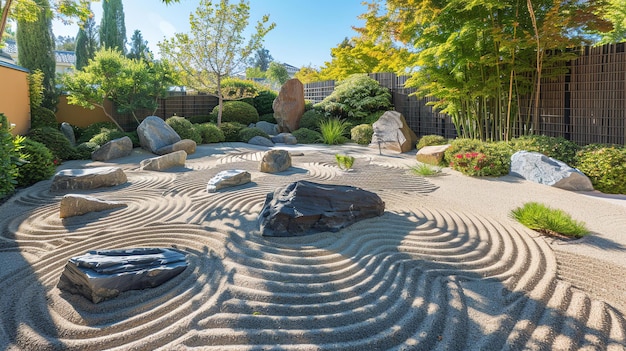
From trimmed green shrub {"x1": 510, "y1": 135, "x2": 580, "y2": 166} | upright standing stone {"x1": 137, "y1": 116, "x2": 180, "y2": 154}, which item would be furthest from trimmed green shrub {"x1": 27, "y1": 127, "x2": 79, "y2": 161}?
trimmed green shrub {"x1": 510, "y1": 135, "x2": 580, "y2": 166}

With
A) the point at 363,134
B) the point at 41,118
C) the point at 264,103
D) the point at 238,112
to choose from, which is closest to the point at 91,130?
the point at 41,118

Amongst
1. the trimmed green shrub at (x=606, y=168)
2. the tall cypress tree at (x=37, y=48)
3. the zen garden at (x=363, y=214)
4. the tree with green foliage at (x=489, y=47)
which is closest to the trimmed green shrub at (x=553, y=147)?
the zen garden at (x=363, y=214)

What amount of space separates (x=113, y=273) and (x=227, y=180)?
3.04 m

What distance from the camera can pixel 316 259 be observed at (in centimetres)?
304

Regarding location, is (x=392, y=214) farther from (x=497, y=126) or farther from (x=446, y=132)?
(x=446, y=132)

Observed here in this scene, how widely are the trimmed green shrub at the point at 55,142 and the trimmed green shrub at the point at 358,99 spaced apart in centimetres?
814

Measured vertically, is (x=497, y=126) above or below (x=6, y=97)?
below

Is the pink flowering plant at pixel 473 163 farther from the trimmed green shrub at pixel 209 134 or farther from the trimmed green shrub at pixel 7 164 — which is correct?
the trimmed green shrub at pixel 209 134

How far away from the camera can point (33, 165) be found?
6434 millimetres

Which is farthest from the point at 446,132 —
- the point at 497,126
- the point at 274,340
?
the point at 274,340

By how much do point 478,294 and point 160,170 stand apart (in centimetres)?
646

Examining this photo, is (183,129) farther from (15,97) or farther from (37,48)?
(37,48)

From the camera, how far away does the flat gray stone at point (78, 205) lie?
426 cm

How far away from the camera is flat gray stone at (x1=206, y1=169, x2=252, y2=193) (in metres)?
5.40
